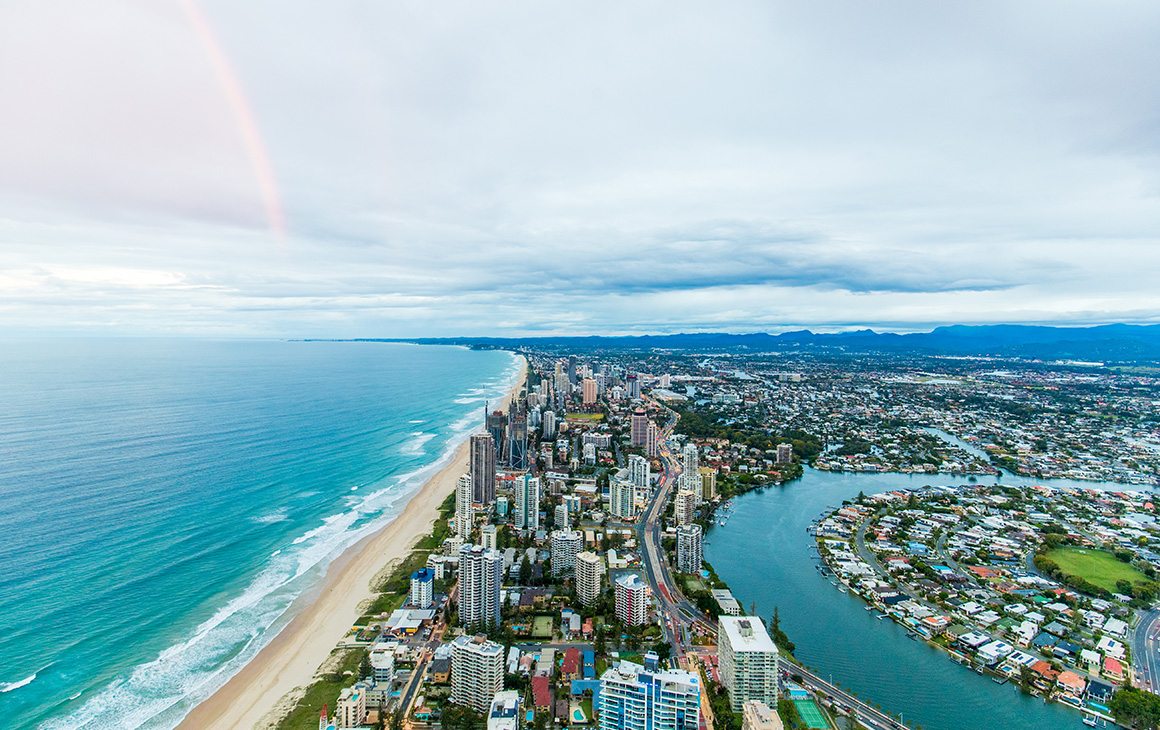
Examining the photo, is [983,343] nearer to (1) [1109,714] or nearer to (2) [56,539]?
(1) [1109,714]

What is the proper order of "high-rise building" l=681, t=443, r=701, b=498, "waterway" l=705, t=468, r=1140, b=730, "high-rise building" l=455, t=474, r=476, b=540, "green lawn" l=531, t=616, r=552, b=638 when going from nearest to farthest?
"waterway" l=705, t=468, r=1140, b=730
"green lawn" l=531, t=616, r=552, b=638
"high-rise building" l=455, t=474, r=476, b=540
"high-rise building" l=681, t=443, r=701, b=498

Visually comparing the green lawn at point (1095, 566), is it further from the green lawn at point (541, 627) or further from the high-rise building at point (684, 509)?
the green lawn at point (541, 627)

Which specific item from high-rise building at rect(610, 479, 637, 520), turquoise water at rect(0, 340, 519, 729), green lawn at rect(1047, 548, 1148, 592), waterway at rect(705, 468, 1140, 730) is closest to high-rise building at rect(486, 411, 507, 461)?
turquoise water at rect(0, 340, 519, 729)

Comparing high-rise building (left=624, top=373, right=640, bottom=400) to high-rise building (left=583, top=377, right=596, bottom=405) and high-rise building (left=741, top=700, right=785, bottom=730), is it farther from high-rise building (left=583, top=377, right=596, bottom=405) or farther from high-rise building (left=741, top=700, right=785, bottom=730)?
high-rise building (left=741, top=700, right=785, bottom=730)

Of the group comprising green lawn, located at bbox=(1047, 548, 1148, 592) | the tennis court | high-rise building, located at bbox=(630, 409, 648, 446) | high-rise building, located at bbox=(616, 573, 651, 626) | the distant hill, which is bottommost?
the tennis court

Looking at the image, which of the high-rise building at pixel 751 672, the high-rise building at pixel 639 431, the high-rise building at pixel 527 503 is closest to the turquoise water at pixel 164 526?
the high-rise building at pixel 527 503

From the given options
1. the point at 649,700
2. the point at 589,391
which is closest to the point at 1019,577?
the point at 649,700
